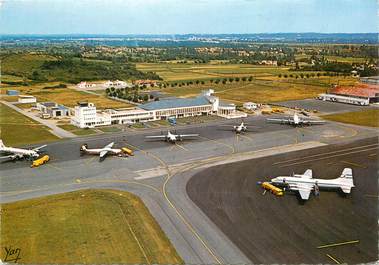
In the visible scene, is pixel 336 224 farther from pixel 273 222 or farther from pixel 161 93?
pixel 161 93

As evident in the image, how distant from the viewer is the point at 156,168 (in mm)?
77625

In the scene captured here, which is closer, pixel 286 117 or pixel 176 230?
pixel 176 230

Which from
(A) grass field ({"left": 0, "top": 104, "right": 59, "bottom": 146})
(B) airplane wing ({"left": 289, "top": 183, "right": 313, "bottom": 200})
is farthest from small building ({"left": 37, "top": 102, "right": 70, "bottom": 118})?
(B) airplane wing ({"left": 289, "top": 183, "right": 313, "bottom": 200})

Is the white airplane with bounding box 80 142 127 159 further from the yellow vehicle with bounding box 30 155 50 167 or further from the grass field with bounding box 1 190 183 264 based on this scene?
the grass field with bounding box 1 190 183 264

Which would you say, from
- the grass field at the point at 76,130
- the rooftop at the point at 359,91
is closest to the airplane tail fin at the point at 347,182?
the grass field at the point at 76,130

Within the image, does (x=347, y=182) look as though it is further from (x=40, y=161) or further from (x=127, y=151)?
(x=40, y=161)

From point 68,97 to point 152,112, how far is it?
63.9 m

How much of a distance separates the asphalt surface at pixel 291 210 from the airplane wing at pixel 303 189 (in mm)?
1100

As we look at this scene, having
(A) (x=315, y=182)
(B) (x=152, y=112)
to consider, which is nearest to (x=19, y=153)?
(B) (x=152, y=112)

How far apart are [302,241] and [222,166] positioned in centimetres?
3118

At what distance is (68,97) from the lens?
17300 centimetres

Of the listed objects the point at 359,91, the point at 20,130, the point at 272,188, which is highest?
the point at 359,91

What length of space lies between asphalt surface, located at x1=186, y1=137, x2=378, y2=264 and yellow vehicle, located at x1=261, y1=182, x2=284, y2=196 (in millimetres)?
1028

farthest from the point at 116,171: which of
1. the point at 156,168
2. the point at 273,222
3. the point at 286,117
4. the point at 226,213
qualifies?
the point at 286,117
